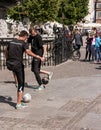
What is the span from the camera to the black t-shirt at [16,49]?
10078 mm

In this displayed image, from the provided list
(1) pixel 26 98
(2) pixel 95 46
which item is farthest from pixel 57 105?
(2) pixel 95 46

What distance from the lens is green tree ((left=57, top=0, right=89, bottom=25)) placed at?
6419 cm

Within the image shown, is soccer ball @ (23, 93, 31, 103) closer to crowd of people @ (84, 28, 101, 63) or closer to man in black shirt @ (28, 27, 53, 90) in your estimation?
man in black shirt @ (28, 27, 53, 90)

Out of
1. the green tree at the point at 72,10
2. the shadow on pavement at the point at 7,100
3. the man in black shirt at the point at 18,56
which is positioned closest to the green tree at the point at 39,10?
the green tree at the point at 72,10

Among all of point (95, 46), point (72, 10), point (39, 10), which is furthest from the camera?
point (72, 10)

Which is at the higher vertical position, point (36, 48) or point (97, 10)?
point (97, 10)

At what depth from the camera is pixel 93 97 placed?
39.1 ft

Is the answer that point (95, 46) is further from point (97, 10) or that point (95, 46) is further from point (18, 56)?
point (97, 10)

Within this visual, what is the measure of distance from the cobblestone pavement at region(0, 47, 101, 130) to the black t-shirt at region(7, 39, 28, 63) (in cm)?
111

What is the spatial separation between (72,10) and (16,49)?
2176 inches

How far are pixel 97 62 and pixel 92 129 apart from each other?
14.1 metres

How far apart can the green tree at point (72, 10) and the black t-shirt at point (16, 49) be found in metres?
53.3

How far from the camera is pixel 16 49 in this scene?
33.1 ft

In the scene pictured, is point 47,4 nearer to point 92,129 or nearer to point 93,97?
point 93,97
